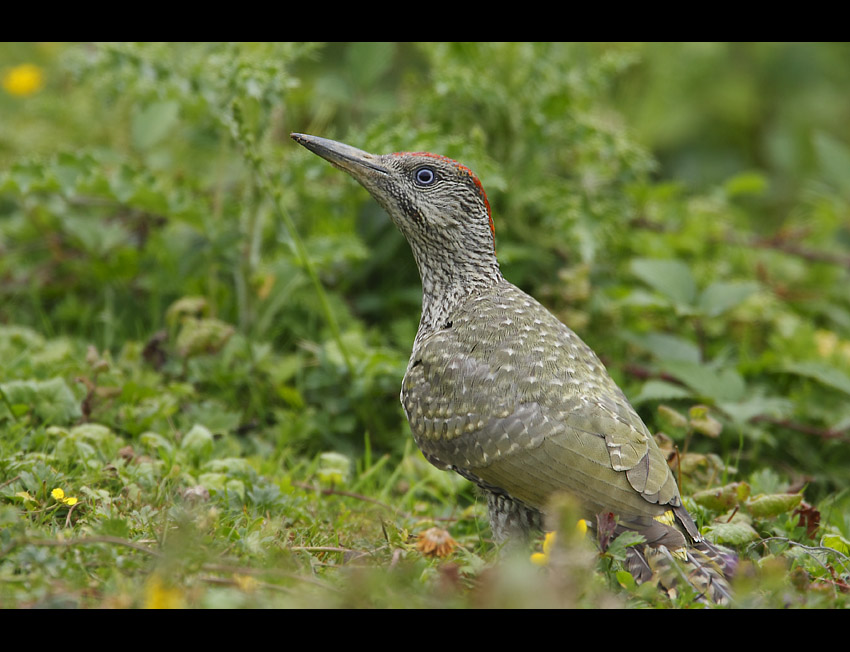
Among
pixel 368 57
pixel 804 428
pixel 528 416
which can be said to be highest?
pixel 368 57

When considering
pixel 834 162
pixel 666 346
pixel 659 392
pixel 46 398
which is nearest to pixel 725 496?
pixel 659 392

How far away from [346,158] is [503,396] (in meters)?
1.48

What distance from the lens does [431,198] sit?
472 centimetres

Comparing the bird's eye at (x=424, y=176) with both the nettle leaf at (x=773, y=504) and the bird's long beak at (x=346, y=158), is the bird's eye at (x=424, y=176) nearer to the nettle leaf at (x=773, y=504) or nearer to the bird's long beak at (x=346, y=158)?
the bird's long beak at (x=346, y=158)

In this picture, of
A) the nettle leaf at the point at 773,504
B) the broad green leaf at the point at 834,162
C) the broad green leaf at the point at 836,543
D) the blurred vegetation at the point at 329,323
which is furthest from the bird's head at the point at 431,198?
the broad green leaf at the point at 834,162

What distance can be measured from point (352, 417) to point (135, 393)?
3.96 feet

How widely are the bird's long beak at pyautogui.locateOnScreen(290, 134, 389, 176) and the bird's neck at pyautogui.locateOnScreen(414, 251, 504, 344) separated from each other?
52 centimetres

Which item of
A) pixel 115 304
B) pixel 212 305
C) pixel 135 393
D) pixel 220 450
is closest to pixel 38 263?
pixel 115 304

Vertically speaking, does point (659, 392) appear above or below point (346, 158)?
below

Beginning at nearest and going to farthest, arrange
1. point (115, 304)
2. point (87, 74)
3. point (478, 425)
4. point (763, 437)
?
point (478, 425) < point (763, 437) < point (87, 74) < point (115, 304)

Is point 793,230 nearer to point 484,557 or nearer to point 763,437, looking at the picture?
point 763,437

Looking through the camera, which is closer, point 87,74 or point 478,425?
point 478,425

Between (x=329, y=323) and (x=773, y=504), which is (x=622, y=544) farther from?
(x=329, y=323)

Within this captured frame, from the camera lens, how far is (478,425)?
4.06 m
